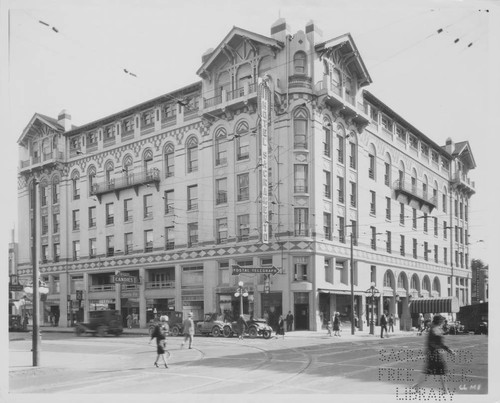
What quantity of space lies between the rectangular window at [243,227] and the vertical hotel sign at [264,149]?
84 cm

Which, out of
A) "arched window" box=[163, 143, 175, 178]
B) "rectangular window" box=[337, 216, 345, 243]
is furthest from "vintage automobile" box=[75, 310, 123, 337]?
"rectangular window" box=[337, 216, 345, 243]

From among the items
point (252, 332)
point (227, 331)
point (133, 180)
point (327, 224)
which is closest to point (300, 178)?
point (327, 224)

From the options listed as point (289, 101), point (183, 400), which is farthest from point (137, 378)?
point (289, 101)

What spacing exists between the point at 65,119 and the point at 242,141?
8652 millimetres

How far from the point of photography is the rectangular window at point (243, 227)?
2522 cm

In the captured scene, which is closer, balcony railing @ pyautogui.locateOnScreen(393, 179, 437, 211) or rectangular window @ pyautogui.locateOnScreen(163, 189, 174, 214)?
balcony railing @ pyautogui.locateOnScreen(393, 179, 437, 211)

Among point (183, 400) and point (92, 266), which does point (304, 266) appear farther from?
point (183, 400)

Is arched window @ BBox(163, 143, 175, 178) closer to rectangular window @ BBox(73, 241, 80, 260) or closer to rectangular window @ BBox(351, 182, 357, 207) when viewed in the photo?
rectangular window @ BBox(73, 241, 80, 260)

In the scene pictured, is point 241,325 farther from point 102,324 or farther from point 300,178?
point 102,324

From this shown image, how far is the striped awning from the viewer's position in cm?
3185

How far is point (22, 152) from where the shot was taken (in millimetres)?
16312

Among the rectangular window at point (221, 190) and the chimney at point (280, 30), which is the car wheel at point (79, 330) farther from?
the chimney at point (280, 30)

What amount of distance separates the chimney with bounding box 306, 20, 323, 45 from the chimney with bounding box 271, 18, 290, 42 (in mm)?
599

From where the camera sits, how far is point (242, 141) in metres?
23.9
